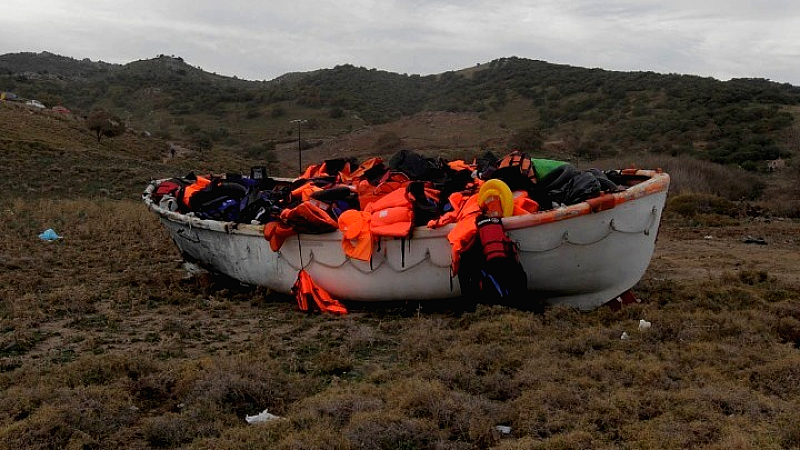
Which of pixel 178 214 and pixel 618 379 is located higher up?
pixel 178 214

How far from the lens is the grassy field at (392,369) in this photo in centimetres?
309

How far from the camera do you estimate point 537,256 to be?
5297mm

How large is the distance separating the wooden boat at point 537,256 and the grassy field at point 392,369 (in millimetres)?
276

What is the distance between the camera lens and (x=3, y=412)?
3303 millimetres

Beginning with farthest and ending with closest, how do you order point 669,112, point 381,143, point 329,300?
point 381,143 → point 669,112 → point 329,300

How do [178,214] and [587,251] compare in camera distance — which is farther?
[178,214]

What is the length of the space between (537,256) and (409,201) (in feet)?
4.16

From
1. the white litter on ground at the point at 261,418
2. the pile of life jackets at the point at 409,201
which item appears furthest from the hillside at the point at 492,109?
the white litter on ground at the point at 261,418

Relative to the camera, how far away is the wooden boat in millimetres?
5227

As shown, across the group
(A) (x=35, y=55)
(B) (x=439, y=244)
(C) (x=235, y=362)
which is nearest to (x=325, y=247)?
(B) (x=439, y=244)

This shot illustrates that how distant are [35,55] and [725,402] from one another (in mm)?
113499

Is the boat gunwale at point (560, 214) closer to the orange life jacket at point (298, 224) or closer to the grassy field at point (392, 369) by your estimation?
the orange life jacket at point (298, 224)

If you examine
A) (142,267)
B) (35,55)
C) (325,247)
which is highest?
(35,55)

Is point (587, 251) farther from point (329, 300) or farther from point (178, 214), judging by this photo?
point (178, 214)
